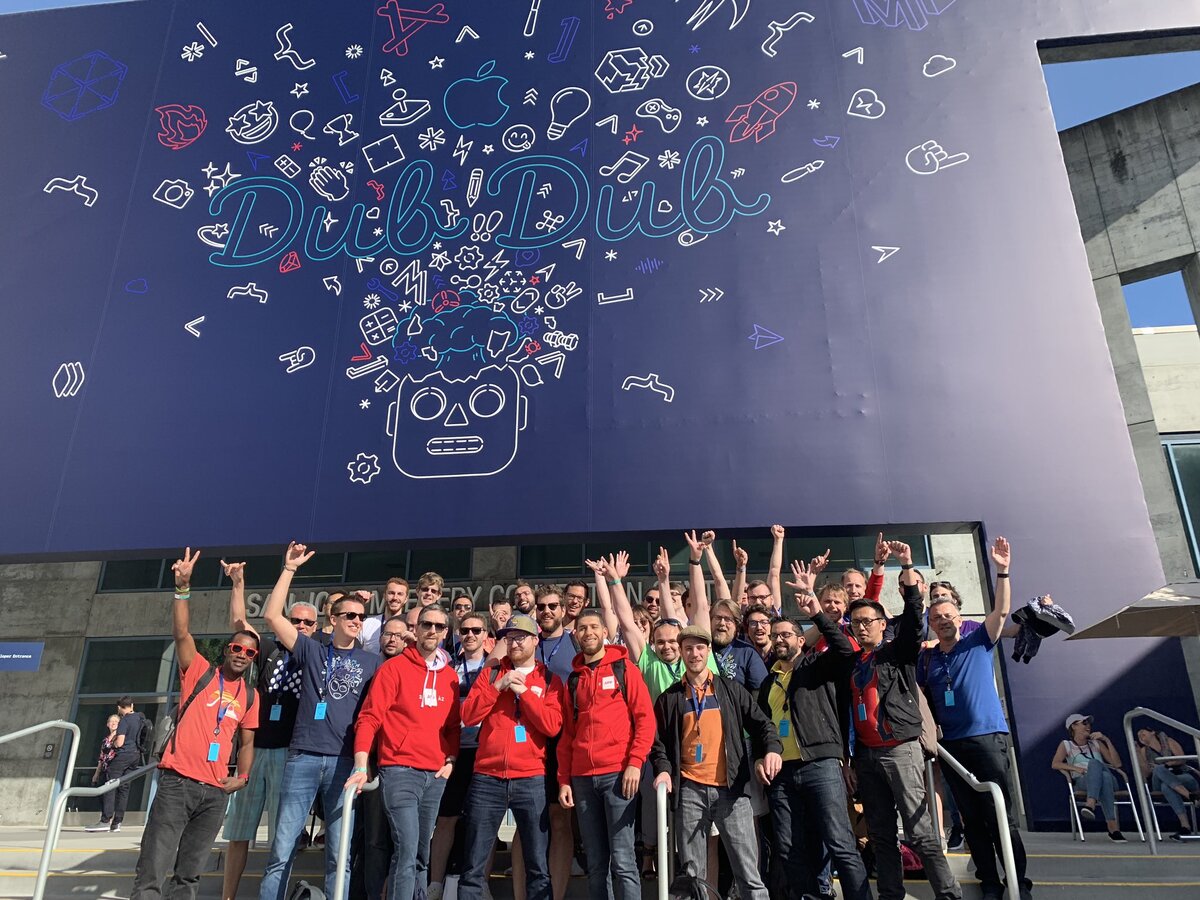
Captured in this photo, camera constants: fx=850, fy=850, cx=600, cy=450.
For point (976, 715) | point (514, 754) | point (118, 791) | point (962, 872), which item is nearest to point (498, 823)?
point (514, 754)

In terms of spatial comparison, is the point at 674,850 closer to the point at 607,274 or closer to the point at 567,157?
the point at 607,274

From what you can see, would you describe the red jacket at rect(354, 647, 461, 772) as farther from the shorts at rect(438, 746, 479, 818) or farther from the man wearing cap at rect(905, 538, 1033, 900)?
the man wearing cap at rect(905, 538, 1033, 900)

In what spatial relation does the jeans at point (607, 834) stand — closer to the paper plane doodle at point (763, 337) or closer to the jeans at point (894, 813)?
the jeans at point (894, 813)

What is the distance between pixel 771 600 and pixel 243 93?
11.4 m

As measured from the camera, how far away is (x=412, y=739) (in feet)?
17.0

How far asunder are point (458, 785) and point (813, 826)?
89.6 inches

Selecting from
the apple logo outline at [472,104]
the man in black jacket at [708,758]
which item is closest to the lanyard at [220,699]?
the man in black jacket at [708,758]

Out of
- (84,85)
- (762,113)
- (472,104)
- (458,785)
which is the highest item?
(84,85)

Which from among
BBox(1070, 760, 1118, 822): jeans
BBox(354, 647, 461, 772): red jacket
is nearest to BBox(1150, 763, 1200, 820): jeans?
BBox(1070, 760, 1118, 822): jeans

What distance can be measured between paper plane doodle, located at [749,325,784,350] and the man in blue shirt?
4.88 m

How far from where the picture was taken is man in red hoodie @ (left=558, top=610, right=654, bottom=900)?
486 cm

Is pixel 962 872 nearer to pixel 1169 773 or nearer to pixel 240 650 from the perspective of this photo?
pixel 1169 773

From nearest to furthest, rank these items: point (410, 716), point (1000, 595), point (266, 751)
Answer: point (410, 716), point (1000, 595), point (266, 751)

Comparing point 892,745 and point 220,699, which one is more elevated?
point 220,699
